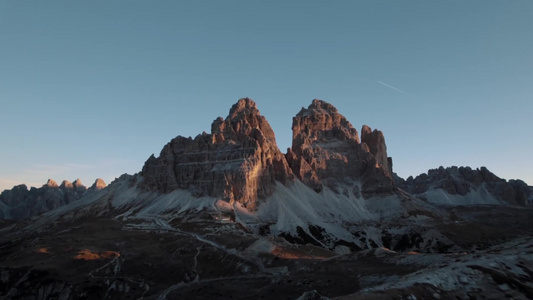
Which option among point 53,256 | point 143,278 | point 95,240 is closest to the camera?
point 143,278

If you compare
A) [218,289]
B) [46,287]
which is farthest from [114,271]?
[218,289]

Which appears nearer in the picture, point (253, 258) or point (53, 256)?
point (253, 258)

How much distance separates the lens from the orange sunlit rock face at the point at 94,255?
12425 cm

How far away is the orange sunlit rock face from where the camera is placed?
124 m

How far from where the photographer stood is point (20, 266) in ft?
382

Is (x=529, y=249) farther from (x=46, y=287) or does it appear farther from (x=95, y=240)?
(x=95, y=240)

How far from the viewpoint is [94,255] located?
12656cm

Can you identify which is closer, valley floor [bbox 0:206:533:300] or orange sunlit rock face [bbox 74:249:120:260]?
valley floor [bbox 0:206:533:300]

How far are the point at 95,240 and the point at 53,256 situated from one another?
93.3ft

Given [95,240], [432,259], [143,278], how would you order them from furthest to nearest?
1. [95,240]
2. [143,278]
3. [432,259]

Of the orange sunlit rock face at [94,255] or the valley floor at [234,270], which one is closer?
the valley floor at [234,270]

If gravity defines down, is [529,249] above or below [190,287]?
above

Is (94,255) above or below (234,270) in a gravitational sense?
above

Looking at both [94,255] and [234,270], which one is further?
[94,255]
